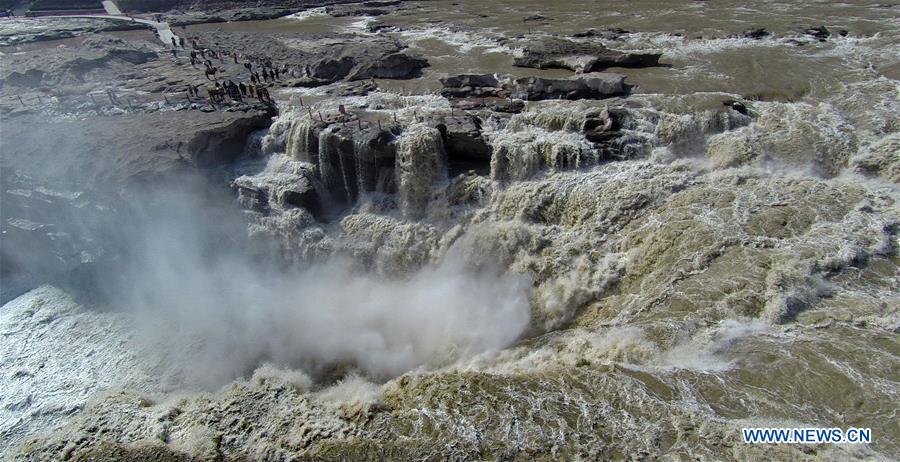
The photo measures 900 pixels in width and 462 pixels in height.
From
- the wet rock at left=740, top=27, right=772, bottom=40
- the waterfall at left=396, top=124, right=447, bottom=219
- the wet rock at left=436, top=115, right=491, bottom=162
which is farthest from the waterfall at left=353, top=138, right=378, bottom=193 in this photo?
the wet rock at left=740, top=27, right=772, bottom=40

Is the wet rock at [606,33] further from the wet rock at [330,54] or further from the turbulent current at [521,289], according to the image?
the wet rock at [330,54]

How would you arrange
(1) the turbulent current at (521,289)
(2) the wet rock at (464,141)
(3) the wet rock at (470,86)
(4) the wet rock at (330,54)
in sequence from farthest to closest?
(4) the wet rock at (330,54) → (3) the wet rock at (470,86) → (2) the wet rock at (464,141) → (1) the turbulent current at (521,289)

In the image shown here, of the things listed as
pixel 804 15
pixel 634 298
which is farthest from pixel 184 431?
pixel 804 15

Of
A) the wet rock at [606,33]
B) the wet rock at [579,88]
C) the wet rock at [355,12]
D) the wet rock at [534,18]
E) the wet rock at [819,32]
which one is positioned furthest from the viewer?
the wet rock at [355,12]

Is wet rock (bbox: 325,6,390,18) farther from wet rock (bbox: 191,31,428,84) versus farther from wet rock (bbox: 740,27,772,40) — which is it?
wet rock (bbox: 740,27,772,40)

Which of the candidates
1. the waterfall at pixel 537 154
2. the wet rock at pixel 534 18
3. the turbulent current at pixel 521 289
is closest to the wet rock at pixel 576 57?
the turbulent current at pixel 521 289

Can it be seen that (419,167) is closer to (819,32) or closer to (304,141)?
(304,141)

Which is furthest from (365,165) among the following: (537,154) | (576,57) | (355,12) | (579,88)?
(355,12)
